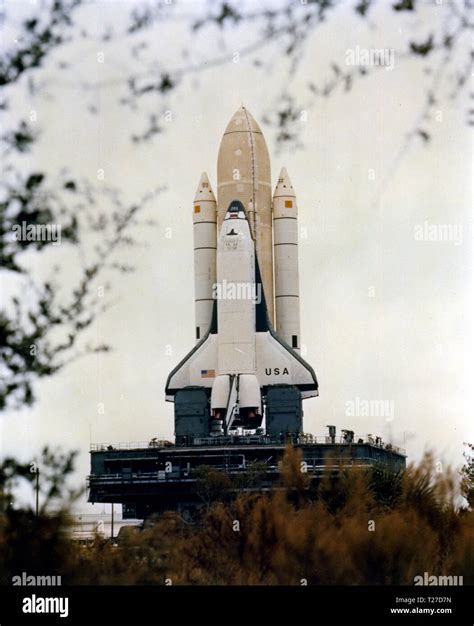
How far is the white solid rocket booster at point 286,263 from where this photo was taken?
72.9 meters

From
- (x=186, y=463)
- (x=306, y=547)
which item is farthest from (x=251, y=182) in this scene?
(x=306, y=547)

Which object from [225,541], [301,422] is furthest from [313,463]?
[225,541]

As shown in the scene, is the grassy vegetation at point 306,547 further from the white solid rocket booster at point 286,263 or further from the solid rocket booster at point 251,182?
the solid rocket booster at point 251,182

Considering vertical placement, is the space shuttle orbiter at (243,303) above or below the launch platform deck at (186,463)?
above

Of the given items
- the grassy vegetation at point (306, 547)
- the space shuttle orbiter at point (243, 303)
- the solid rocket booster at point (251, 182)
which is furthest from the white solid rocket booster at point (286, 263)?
the grassy vegetation at point (306, 547)

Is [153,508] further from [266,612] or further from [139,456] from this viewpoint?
[266,612]

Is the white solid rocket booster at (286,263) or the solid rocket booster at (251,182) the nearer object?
the solid rocket booster at (251,182)

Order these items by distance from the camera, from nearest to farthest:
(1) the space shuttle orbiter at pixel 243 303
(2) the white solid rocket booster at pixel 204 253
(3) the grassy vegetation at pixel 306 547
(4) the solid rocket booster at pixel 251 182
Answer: (3) the grassy vegetation at pixel 306 547, (1) the space shuttle orbiter at pixel 243 303, (4) the solid rocket booster at pixel 251 182, (2) the white solid rocket booster at pixel 204 253

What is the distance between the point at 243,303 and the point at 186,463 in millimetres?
11245

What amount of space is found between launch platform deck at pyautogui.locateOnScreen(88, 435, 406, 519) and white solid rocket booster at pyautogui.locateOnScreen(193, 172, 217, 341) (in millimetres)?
6524

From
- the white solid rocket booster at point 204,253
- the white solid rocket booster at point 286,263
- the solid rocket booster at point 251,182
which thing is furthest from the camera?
the white solid rocket booster at point 204,253

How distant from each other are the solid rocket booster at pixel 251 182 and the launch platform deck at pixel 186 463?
23.9ft

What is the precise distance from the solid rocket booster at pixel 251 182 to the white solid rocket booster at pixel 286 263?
18.1 inches

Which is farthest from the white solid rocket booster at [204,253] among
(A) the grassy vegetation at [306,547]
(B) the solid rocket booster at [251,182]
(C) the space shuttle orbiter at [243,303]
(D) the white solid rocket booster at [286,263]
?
(A) the grassy vegetation at [306,547]
